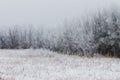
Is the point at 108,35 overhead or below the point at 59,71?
below

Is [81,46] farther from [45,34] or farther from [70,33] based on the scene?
[45,34]

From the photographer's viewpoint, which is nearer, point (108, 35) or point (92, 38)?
point (108, 35)

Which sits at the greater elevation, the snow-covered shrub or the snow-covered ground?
the snow-covered ground

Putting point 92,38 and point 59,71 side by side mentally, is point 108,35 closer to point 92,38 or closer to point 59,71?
point 92,38

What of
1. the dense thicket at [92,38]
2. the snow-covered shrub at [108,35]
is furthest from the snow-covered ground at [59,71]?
the snow-covered shrub at [108,35]

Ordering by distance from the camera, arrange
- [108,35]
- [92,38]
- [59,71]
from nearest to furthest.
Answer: [59,71] < [108,35] < [92,38]

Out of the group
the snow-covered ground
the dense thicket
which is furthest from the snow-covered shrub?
the snow-covered ground

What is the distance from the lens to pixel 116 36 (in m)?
42.5

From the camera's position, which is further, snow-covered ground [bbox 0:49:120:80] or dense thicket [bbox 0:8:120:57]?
dense thicket [bbox 0:8:120:57]

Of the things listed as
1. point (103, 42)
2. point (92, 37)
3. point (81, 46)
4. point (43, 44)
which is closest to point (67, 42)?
point (81, 46)

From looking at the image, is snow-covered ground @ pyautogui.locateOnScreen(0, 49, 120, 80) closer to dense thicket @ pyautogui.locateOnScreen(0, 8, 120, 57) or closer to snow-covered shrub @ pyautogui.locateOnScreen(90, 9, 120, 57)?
dense thicket @ pyautogui.locateOnScreen(0, 8, 120, 57)

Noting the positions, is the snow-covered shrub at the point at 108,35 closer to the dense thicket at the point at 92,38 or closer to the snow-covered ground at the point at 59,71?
the dense thicket at the point at 92,38

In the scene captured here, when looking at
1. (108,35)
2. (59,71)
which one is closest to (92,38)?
(108,35)

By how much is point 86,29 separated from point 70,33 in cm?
728
